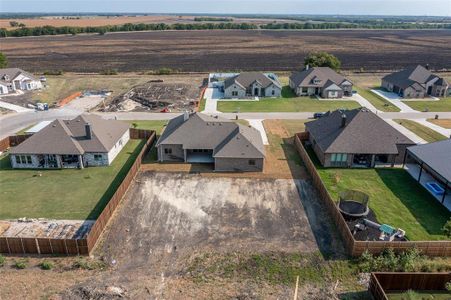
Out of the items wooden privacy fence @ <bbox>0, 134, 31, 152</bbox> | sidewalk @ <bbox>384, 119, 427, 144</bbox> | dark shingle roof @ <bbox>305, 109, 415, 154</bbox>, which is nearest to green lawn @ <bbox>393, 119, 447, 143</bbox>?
sidewalk @ <bbox>384, 119, 427, 144</bbox>

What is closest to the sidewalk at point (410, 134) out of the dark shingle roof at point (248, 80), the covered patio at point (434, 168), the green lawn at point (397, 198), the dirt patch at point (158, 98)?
the covered patio at point (434, 168)

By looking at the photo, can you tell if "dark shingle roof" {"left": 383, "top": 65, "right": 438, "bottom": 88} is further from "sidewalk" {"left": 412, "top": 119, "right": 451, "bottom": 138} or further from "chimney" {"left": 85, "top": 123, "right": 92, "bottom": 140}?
"chimney" {"left": 85, "top": 123, "right": 92, "bottom": 140}

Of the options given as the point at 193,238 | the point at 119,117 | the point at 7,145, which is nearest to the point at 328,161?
the point at 193,238

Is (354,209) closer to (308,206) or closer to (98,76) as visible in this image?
(308,206)

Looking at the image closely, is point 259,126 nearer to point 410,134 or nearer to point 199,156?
point 199,156

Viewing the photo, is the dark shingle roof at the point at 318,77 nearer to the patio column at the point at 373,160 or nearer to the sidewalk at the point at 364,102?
the sidewalk at the point at 364,102
